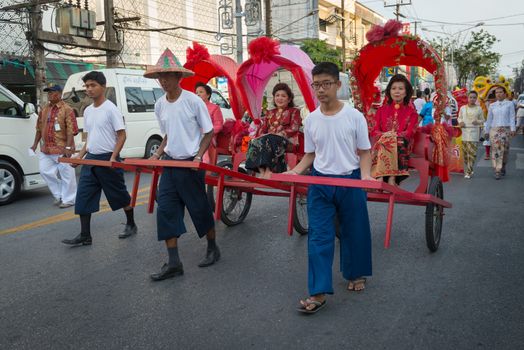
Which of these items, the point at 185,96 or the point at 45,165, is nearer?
the point at 185,96

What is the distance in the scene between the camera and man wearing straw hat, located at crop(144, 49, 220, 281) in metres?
4.58

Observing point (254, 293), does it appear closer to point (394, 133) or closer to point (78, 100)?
point (394, 133)

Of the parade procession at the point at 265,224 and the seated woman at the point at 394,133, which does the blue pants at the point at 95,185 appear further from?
the seated woman at the point at 394,133

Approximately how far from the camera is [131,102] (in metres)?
12.3

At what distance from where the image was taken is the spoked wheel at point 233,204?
6523 mm

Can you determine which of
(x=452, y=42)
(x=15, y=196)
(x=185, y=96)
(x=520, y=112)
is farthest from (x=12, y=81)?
(x=452, y=42)

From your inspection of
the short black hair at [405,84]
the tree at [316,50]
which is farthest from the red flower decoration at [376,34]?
the tree at [316,50]

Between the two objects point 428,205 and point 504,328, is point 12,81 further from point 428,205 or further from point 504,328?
point 504,328

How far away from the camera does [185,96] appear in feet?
15.2

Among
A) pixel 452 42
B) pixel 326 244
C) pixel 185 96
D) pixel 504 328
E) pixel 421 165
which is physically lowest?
pixel 504 328

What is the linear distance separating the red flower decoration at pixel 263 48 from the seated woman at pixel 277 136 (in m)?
0.39

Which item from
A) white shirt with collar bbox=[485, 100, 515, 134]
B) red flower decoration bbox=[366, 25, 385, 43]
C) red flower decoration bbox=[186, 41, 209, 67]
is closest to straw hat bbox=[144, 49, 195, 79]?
red flower decoration bbox=[366, 25, 385, 43]

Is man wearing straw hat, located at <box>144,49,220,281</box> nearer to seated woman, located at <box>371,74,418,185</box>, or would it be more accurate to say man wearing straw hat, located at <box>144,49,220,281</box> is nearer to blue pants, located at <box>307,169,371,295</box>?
blue pants, located at <box>307,169,371,295</box>

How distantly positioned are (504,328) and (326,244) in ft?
4.18
